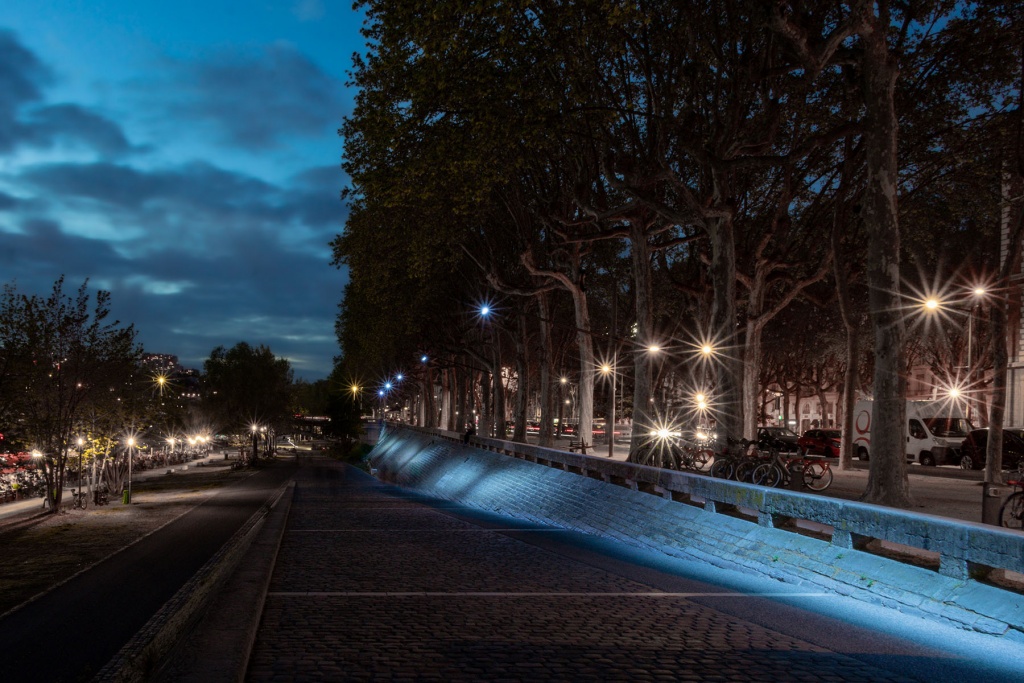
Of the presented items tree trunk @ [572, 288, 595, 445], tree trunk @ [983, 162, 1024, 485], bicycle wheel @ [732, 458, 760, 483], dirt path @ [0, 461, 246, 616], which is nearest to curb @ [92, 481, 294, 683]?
dirt path @ [0, 461, 246, 616]

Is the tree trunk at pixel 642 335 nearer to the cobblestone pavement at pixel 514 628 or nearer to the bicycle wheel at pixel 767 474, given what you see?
the bicycle wheel at pixel 767 474

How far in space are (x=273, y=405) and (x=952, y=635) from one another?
11446cm

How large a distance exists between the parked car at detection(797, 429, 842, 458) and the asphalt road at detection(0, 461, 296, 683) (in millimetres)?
27853

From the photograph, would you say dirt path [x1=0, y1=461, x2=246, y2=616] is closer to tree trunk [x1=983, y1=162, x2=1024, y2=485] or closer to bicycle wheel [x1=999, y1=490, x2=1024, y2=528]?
bicycle wheel [x1=999, y1=490, x2=1024, y2=528]

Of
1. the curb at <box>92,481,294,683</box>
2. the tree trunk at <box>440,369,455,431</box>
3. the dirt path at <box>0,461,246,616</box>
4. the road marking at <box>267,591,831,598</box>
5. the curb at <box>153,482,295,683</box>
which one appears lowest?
the dirt path at <box>0,461,246,616</box>

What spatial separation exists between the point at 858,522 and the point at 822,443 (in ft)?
111

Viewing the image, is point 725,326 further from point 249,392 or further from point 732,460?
point 249,392

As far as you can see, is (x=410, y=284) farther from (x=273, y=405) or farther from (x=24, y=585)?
(x=273, y=405)

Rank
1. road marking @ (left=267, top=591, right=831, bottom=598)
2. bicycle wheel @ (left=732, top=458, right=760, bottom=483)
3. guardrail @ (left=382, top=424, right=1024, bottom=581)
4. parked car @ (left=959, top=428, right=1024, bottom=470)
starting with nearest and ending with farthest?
guardrail @ (left=382, top=424, right=1024, bottom=581) → road marking @ (left=267, top=591, right=831, bottom=598) → bicycle wheel @ (left=732, top=458, right=760, bottom=483) → parked car @ (left=959, top=428, right=1024, bottom=470)

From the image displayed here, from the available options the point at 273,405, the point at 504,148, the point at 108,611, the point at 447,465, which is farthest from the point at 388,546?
the point at 273,405

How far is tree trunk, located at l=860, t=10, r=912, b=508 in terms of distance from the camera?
1591 cm

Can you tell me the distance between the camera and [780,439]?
4438 cm

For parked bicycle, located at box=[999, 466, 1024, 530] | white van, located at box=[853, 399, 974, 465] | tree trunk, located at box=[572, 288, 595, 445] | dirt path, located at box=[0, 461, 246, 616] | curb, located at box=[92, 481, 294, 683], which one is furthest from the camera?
white van, located at box=[853, 399, 974, 465]

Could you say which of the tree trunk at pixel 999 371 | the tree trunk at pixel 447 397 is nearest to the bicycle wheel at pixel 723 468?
the tree trunk at pixel 999 371
